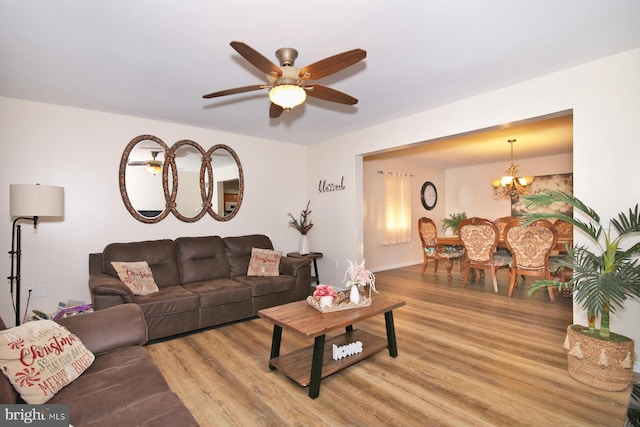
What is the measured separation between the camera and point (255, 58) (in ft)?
5.99

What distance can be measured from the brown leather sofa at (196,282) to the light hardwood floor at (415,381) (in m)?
0.22

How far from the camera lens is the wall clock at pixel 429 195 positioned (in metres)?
7.76

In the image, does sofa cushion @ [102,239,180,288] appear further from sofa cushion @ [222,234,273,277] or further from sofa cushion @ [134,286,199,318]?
sofa cushion @ [222,234,273,277]

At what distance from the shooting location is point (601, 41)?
7.56 ft

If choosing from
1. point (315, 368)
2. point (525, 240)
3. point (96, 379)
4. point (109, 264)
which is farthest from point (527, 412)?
point (109, 264)

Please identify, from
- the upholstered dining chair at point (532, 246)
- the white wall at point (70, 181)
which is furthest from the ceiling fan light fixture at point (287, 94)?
the upholstered dining chair at point (532, 246)

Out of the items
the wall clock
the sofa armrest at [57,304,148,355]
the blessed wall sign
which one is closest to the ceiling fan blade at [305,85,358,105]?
the sofa armrest at [57,304,148,355]

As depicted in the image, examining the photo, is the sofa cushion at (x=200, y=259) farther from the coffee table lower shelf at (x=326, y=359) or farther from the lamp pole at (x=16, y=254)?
the coffee table lower shelf at (x=326, y=359)

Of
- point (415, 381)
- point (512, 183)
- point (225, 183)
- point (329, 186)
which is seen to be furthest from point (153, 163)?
point (512, 183)

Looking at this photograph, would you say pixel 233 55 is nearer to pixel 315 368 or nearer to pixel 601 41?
pixel 315 368

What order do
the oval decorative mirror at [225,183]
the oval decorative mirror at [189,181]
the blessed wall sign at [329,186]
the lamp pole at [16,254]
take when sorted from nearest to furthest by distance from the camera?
the lamp pole at [16,254]
the oval decorative mirror at [189,181]
the oval decorative mirror at [225,183]
the blessed wall sign at [329,186]

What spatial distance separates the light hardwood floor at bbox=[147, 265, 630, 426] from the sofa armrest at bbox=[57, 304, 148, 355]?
1.85ft

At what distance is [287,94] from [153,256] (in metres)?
Result: 2.73

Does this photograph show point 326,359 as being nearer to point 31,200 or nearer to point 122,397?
point 122,397
